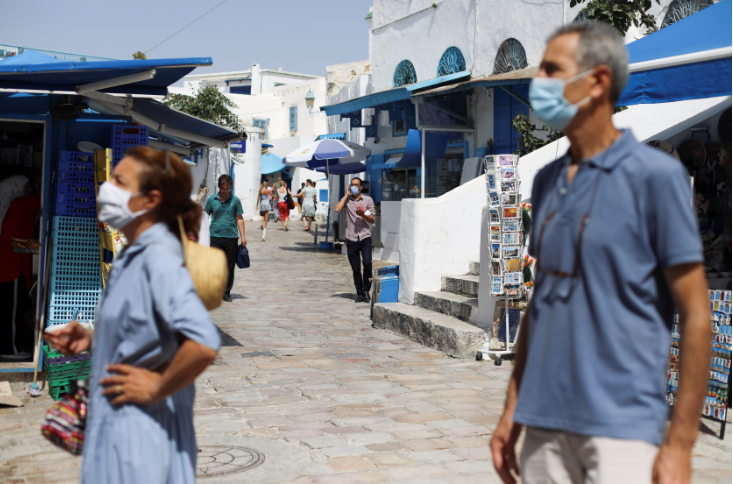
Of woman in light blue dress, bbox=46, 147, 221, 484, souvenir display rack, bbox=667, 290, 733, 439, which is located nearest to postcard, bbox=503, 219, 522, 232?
souvenir display rack, bbox=667, 290, 733, 439

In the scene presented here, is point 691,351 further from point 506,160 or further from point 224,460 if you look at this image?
point 506,160

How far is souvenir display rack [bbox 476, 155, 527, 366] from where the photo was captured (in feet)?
25.8

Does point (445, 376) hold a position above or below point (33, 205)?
below

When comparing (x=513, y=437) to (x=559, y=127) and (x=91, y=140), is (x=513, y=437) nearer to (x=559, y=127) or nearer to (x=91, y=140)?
(x=559, y=127)

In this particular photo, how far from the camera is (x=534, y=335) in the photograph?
2.23m

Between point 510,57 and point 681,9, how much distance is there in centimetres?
422

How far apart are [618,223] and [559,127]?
0.37 metres

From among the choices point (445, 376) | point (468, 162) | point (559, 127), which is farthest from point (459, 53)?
point (559, 127)

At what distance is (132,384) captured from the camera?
235 cm

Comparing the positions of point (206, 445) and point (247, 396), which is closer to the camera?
point (206, 445)

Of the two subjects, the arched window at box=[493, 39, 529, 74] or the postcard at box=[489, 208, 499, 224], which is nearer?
the postcard at box=[489, 208, 499, 224]

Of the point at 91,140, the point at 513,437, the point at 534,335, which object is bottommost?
the point at 513,437

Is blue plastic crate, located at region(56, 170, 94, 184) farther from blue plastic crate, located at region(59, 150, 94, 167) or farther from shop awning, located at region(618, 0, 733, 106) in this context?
shop awning, located at region(618, 0, 733, 106)

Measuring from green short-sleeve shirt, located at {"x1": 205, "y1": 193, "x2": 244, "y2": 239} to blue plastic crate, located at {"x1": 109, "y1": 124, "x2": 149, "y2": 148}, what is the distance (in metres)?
Result: 4.38
